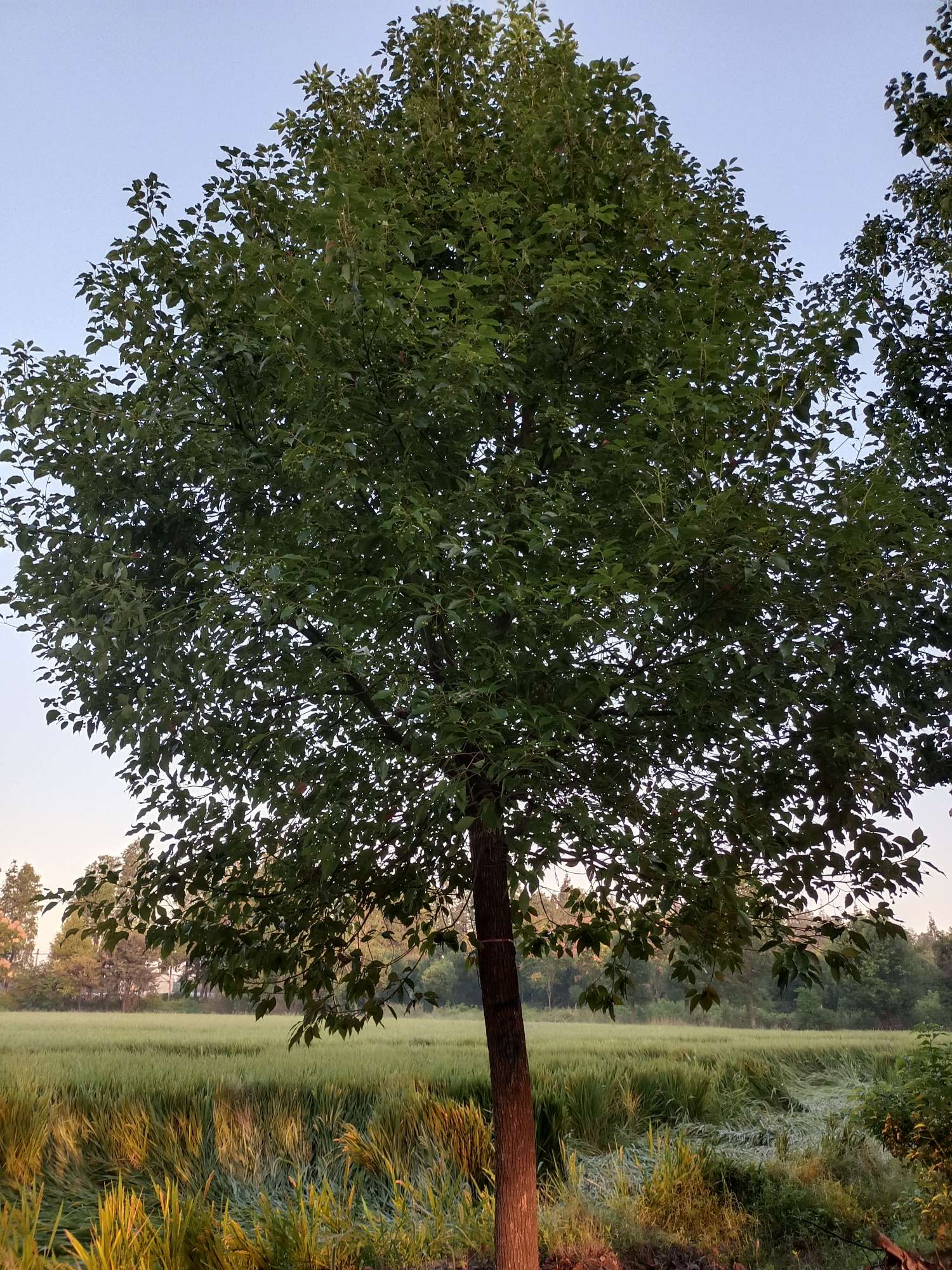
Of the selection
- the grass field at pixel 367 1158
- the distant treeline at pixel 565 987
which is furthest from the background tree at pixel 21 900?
the grass field at pixel 367 1158

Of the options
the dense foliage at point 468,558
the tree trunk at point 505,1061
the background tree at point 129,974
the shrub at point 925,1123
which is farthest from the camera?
the background tree at point 129,974

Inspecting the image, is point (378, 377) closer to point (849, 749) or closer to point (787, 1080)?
point (849, 749)

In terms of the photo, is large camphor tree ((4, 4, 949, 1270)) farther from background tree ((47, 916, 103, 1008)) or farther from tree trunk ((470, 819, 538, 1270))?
background tree ((47, 916, 103, 1008))

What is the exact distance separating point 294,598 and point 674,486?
2694 mm

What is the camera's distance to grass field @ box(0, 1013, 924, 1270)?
689cm

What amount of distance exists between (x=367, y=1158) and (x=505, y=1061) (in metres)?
3.69

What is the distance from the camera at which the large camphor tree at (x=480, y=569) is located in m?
5.52

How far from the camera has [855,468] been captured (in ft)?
25.0

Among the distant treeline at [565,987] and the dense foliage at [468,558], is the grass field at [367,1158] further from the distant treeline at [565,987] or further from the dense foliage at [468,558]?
the distant treeline at [565,987]

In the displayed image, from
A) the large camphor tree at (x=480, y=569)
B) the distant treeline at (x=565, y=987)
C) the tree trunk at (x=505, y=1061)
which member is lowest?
the distant treeline at (x=565, y=987)

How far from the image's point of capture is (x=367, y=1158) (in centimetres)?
940

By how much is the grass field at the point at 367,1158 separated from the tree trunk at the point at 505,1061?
125 cm

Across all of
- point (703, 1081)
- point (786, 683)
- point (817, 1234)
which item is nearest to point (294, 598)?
point (786, 683)

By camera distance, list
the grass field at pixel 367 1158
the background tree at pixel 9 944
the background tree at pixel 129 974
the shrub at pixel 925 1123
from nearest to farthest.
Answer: the grass field at pixel 367 1158
the shrub at pixel 925 1123
the background tree at pixel 9 944
the background tree at pixel 129 974
